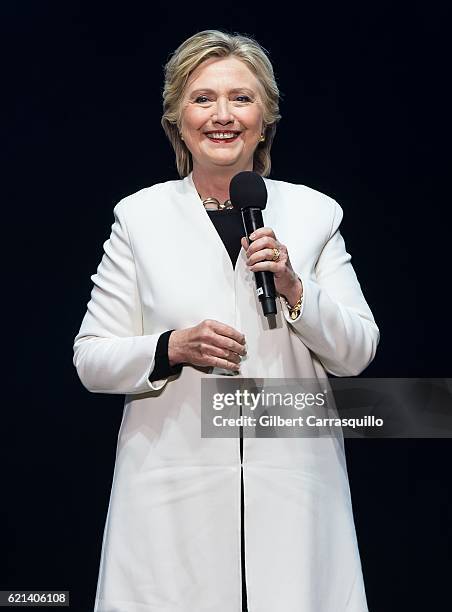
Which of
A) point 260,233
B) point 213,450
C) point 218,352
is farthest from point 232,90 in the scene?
point 213,450

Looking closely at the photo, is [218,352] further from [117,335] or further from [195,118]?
[195,118]

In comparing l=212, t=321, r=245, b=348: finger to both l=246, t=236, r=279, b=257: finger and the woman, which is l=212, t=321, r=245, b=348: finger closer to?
the woman

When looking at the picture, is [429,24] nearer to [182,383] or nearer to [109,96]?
[109,96]

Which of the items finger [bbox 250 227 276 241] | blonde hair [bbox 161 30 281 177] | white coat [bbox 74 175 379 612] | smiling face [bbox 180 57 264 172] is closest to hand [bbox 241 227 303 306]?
finger [bbox 250 227 276 241]

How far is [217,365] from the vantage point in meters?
2.06

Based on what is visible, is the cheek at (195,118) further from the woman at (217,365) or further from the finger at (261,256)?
the finger at (261,256)

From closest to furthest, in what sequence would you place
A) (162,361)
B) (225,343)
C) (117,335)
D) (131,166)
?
(225,343) < (162,361) < (117,335) < (131,166)

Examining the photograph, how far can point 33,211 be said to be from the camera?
3.18 metres

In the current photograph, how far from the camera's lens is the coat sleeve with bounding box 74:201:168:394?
217 centimetres

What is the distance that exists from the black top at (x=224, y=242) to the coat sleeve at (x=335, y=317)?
18 centimetres

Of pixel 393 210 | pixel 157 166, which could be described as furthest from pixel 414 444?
pixel 157 166

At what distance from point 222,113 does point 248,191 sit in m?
0.27

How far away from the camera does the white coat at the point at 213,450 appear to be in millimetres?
2121

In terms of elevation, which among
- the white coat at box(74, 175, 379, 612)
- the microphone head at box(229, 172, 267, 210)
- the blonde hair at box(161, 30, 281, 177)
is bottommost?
the white coat at box(74, 175, 379, 612)
